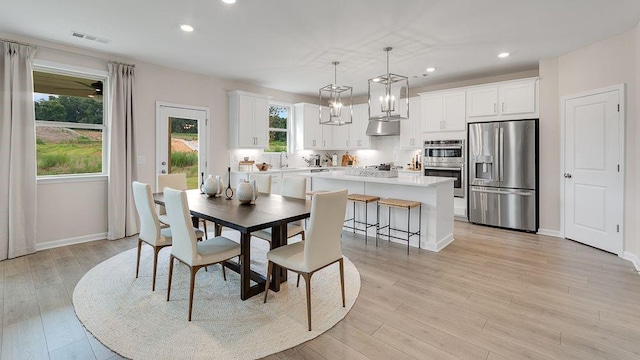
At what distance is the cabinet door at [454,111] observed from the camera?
5.65 meters

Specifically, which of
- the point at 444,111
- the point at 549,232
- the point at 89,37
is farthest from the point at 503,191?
the point at 89,37

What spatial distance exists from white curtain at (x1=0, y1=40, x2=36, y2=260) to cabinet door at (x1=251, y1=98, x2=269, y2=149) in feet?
10.6

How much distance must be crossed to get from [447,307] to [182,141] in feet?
15.5

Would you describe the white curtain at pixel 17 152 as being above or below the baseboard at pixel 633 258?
above

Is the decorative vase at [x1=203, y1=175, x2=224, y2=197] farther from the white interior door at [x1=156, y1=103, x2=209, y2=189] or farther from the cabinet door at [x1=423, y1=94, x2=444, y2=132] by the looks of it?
the cabinet door at [x1=423, y1=94, x2=444, y2=132]

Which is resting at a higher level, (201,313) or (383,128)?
(383,128)

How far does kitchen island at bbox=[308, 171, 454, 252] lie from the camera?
4.05 meters

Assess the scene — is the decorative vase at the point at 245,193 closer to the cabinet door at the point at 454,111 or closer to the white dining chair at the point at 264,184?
the white dining chair at the point at 264,184

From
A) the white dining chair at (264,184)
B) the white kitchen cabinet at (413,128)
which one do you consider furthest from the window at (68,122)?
the white kitchen cabinet at (413,128)

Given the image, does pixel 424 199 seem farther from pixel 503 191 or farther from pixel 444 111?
pixel 444 111

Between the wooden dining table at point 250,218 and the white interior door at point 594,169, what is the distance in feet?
12.7

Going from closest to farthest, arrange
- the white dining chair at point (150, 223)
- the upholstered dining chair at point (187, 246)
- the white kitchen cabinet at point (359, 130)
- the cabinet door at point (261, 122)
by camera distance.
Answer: the upholstered dining chair at point (187, 246) → the white dining chair at point (150, 223) → the cabinet door at point (261, 122) → the white kitchen cabinet at point (359, 130)

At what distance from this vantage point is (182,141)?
5.43 metres

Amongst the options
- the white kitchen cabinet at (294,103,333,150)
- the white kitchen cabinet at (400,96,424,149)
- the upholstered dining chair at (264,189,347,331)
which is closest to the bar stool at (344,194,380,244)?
the upholstered dining chair at (264,189,347,331)
